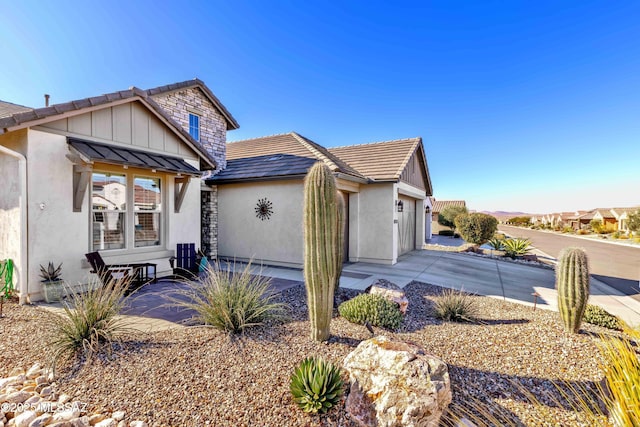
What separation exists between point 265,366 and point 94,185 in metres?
6.67

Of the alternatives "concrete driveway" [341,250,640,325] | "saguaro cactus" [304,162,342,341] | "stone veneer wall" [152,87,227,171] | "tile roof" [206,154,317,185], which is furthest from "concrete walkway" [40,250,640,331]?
"stone veneer wall" [152,87,227,171]

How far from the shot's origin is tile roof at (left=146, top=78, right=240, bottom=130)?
10678mm

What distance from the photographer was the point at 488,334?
4.83m

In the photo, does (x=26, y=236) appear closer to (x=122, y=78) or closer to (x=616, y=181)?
(x=122, y=78)

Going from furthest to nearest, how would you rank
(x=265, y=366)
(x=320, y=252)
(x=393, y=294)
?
(x=393, y=294)
(x=320, y=252)
(x=265, y=366)

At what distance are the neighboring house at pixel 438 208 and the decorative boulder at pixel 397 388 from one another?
33014mm

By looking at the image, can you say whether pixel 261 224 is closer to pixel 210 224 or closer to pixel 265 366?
pixel 210 224

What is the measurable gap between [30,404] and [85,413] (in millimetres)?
687

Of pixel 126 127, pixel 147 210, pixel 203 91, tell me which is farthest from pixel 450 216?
pixel 126 127

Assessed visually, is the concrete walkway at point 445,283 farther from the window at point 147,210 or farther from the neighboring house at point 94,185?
the window at point 147,210

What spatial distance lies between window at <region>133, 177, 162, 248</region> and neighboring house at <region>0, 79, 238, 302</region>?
3 cm

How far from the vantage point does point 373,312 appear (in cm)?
498

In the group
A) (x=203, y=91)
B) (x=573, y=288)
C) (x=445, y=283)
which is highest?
(x=203, y=91)

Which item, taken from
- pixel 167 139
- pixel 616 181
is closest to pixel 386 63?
pixel 167 139
